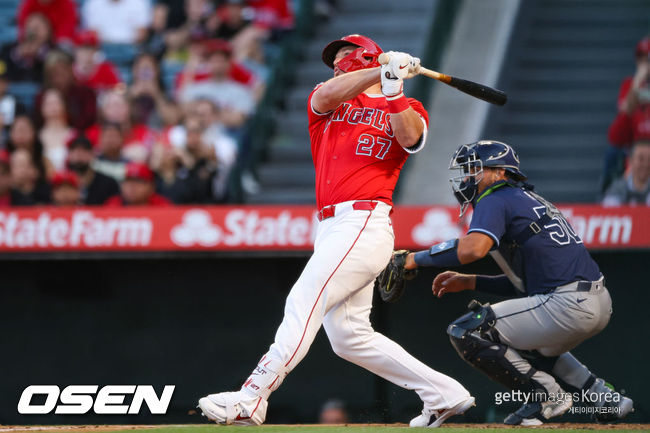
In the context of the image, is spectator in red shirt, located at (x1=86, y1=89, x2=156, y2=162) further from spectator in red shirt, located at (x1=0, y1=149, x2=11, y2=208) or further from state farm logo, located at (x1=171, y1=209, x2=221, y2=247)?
state farm logo, located at (x1=171, y1=209, x2=221, y2=247)

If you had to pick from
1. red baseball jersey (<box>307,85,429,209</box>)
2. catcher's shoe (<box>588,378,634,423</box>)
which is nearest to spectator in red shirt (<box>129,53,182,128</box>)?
red baseball jersey (<box>307,85,429,209</box>)

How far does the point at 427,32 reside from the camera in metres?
8.78

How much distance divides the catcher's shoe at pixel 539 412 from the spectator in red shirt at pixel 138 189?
3277mm

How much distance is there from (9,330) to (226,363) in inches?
51.4

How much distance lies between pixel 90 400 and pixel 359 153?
2.12m


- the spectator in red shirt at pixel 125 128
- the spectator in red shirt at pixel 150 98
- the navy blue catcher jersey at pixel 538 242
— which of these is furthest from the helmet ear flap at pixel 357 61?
the spectator in red shirt at pixel 150 98

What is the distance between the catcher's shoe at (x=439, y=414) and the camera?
427cm

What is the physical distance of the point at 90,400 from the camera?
5.26 metres

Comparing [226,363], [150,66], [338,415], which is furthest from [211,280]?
[150,66]

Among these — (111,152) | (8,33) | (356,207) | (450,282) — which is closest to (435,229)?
(450,282)

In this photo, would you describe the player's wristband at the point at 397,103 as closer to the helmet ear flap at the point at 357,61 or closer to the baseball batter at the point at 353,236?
the baseball batter at the point at 353,236

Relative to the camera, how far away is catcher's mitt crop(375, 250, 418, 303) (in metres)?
4.35

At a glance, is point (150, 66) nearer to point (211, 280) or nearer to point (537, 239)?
point (211, 280)

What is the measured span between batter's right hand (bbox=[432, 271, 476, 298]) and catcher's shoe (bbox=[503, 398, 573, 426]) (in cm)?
61
